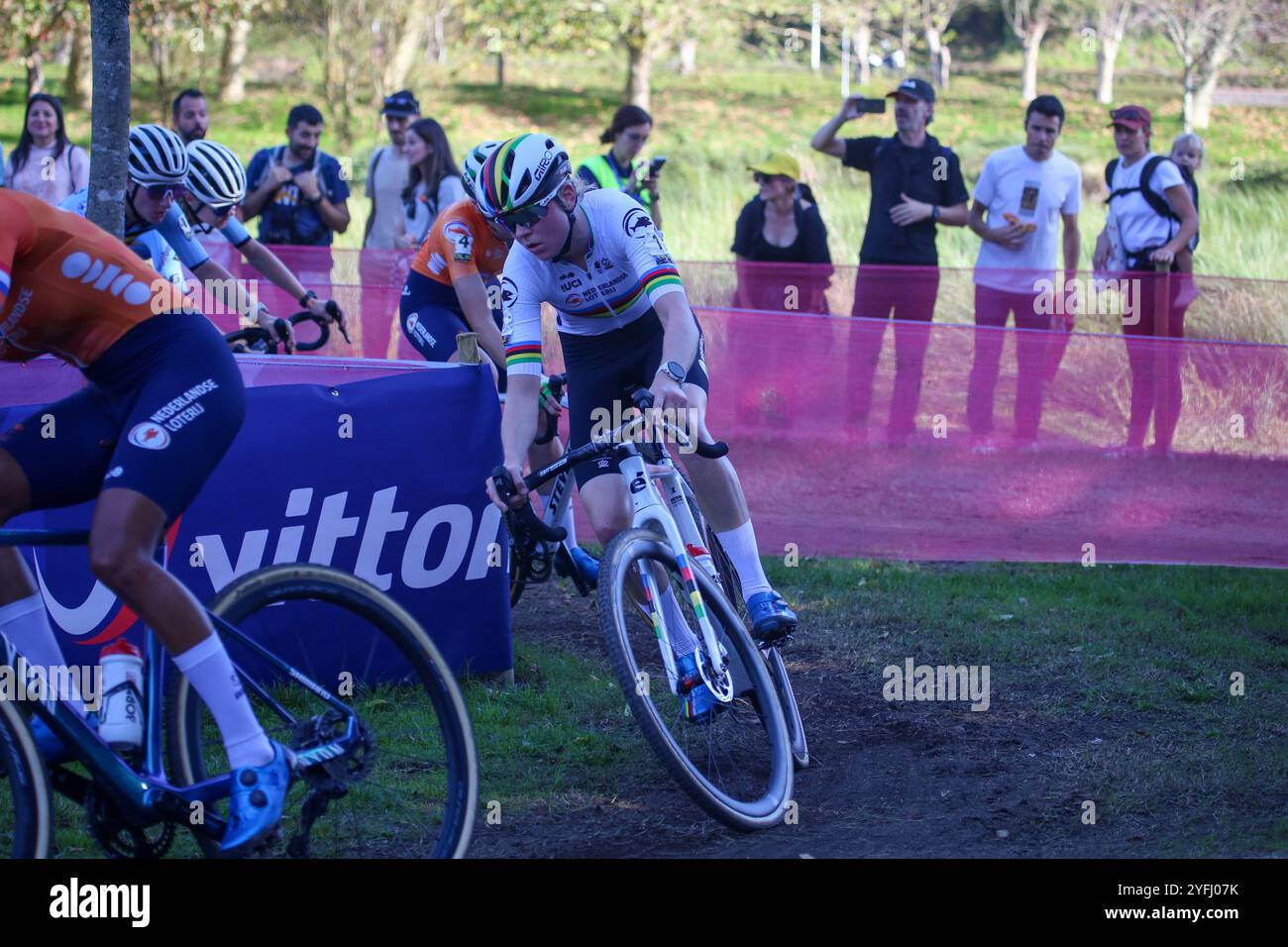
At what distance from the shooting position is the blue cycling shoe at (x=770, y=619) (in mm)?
4938

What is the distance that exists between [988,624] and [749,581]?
6.33 ft

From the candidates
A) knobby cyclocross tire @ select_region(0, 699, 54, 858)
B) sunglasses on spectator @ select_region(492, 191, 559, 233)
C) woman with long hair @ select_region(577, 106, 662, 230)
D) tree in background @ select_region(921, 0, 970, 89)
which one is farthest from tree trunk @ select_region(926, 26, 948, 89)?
knobby cyclocross tire @ select_region(0, 699, 54, 858)

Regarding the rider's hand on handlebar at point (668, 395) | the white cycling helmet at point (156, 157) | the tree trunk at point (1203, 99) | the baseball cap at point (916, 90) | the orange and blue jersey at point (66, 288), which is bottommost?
the rider's hand on handlebar at point (668, 395)

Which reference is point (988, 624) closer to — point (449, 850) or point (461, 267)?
point (461, 267)

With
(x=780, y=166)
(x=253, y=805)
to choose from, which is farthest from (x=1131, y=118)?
(x=253, y=805)

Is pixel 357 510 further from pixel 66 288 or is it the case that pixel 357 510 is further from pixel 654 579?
pixel 66 288

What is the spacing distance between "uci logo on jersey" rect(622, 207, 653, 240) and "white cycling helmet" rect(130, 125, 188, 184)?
2.10 meters

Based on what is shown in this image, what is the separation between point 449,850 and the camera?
3.81 m

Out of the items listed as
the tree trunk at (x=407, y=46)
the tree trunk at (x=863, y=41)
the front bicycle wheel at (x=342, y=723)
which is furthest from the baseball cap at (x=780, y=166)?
the tree trunk at (x=863, y=41)

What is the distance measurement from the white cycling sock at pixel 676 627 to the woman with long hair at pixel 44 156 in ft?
26.6

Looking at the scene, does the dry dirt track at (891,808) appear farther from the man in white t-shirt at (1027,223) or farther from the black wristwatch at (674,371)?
the man in white t-shirt at (1027,223)

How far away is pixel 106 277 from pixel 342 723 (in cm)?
130

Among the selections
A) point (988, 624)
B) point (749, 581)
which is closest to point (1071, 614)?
point (988, 624)

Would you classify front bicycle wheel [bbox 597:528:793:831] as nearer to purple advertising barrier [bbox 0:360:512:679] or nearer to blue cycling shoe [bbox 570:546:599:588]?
Answer: blue cycling shoe [bbox 570:546:599:588]
